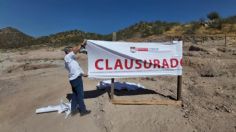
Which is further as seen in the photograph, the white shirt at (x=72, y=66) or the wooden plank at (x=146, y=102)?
the wooden plank at (x=146, y=102)

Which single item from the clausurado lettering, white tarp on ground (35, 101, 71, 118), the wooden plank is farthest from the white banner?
white tarp on ground (35, 101, 71, 118)

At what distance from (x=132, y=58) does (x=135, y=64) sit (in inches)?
6.7

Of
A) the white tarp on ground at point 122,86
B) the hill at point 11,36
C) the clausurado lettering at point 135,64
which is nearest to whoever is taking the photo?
the clausurado lettering at point 135,64

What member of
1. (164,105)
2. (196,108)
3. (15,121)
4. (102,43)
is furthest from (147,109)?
(15,121)

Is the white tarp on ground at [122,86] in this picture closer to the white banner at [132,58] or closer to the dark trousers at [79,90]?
the white banner at [132,58]

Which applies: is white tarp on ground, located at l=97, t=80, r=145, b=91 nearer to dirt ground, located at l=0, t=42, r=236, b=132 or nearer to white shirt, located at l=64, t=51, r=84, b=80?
dirt ground, located at l=0, t=42, r=236, b=132

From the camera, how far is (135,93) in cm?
807

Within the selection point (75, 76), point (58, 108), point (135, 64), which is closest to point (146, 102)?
point (135, 64)

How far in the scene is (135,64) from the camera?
24.4 feet

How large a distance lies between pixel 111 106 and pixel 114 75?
740 millimetres

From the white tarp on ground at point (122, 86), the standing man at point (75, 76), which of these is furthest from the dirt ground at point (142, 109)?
the standing man at point (75, 76)

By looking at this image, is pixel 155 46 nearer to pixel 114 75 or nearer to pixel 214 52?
pixel 114 75

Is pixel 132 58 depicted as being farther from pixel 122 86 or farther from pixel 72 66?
pixel 72 66

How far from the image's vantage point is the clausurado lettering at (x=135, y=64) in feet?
24.1
